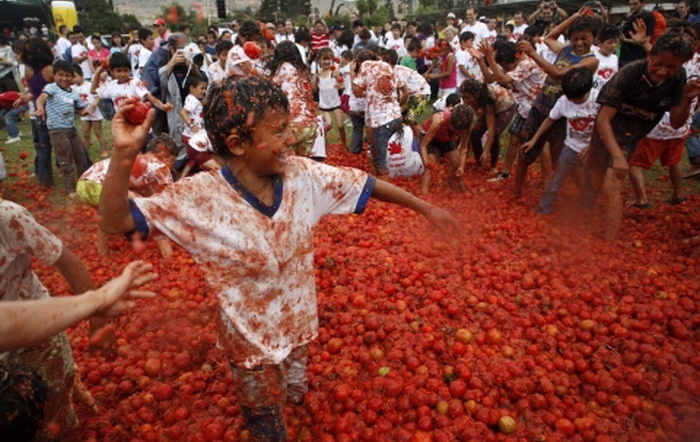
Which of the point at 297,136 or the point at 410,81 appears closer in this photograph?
the point at 297,136

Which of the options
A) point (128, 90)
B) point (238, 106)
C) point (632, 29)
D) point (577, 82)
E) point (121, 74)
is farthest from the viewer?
point (632, 29)

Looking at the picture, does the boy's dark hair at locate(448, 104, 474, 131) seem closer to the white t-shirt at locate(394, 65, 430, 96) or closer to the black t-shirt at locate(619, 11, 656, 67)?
the white t-shirt at locate(394, 65, 430, 96)

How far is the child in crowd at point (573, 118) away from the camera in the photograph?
5.07 m

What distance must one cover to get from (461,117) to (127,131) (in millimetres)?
5143

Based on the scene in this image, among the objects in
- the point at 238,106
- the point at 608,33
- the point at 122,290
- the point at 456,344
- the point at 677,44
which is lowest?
the point at 456,344

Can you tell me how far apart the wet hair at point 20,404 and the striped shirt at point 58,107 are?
20.6ft

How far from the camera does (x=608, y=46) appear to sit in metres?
6.54

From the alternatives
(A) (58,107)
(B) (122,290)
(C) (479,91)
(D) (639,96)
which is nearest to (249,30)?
(A) (58,107)

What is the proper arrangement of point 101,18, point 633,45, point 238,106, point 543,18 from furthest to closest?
point 101,18
point 543,18
point 633,45
point 238,106

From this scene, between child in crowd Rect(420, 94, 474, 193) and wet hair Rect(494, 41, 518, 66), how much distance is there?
3.09 ft

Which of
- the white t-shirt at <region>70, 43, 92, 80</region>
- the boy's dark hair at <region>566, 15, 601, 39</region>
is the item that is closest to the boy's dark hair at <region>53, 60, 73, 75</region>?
the boy's dark hair at <region>566, 15, 601, 39</region>

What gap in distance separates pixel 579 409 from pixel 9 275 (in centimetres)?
342

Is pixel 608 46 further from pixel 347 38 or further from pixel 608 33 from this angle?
pixel 347 38

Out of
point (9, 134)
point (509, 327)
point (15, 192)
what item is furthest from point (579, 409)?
point (9, 134)
